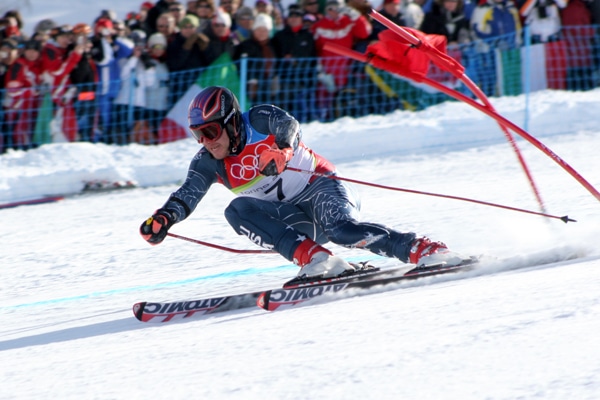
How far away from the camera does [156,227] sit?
4.43 metres

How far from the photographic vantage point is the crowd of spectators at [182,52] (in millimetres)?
9062

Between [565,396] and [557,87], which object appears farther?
[557,87]

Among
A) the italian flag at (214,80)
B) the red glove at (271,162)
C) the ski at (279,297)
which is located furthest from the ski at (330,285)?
the italian flag at (214,80)

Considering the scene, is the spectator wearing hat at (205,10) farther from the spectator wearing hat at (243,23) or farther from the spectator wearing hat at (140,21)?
the spectator wearing hat at (140,21)

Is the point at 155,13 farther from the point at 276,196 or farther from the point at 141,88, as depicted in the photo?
the point at 276,196

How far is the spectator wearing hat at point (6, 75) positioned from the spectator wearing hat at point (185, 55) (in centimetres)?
151

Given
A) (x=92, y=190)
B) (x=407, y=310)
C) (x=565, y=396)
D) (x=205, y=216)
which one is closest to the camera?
(x=565, y=396)

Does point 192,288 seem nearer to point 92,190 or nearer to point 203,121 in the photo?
point 203,121

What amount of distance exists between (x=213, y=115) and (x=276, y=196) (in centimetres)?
60

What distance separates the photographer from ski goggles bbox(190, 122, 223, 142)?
177 inches

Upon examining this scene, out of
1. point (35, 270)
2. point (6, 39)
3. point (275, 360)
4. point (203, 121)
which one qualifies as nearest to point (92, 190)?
point (6, 39)

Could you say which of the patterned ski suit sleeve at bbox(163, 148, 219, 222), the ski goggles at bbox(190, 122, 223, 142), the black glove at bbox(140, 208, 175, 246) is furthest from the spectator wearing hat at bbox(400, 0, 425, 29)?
the black glove at bbox(140, 208, 175, 246)

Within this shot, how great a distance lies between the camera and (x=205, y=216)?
24.4 feet

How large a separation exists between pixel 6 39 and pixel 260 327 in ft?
20.5
